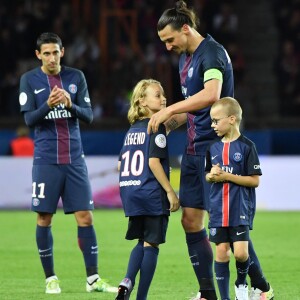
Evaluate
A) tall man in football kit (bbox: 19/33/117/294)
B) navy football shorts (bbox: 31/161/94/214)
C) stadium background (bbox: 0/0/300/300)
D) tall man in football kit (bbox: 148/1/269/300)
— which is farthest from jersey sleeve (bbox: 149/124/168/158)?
stadium background (bbox: 0/0/300/300)

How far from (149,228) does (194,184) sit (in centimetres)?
54

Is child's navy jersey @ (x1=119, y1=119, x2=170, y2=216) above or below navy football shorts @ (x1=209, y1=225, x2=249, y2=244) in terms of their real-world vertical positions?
above

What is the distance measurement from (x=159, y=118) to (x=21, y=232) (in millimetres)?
7128

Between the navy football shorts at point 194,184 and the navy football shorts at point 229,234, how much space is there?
0.37 m

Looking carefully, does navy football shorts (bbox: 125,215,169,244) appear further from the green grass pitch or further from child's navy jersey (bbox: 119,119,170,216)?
the green grass pitch

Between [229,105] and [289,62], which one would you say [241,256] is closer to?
[229,105]

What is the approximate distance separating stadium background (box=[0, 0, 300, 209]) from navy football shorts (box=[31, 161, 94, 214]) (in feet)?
35.7

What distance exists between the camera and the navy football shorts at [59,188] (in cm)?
885

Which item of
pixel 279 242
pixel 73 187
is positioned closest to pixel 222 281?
pixel 73 187

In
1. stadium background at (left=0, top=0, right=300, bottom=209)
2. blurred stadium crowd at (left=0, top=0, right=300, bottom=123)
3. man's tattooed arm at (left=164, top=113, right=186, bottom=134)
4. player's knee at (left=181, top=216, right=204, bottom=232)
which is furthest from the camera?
blurred stadium crowd at (left=0, top=0, right=300, bottom=123)

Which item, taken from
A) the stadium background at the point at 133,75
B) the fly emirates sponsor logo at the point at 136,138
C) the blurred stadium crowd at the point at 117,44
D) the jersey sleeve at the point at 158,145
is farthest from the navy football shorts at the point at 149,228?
the blurred stadium crowd at the point at 117,44

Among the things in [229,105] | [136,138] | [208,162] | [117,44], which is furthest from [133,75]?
[229,105]

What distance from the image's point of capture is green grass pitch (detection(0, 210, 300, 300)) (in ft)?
28.3

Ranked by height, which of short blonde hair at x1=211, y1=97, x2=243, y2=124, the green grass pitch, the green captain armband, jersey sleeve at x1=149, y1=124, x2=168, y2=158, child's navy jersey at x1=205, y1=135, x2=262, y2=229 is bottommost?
the green grass pitch
